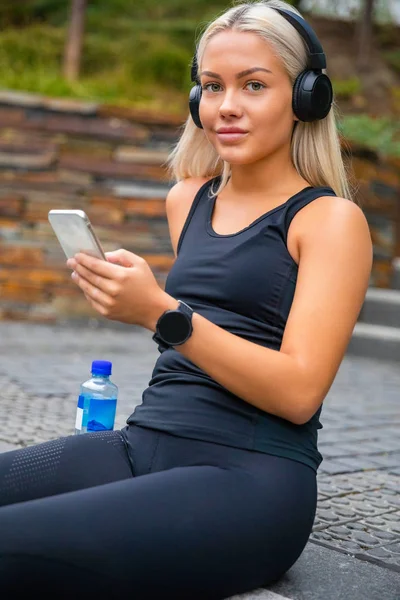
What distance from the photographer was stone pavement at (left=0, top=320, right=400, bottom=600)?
2.88 metres

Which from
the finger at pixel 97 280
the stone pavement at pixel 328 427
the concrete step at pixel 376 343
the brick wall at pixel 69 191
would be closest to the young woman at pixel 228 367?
the finger at pixel 97 280

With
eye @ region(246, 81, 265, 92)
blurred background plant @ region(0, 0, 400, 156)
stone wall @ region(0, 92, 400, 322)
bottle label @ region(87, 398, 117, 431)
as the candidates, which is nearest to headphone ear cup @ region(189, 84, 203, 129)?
eye @ region(246, 81, 265, 92)

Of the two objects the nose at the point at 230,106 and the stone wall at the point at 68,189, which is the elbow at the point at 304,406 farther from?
the stone wall at the point at 68,189

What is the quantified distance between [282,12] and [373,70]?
11.0 m

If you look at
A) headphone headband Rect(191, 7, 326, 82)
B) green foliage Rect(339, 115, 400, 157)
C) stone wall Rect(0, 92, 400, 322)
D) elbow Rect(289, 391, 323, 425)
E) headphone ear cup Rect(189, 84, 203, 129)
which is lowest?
stone wall Rect(0, 92, 400, 322)

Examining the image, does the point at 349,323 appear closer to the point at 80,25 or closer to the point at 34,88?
the point at 34,88

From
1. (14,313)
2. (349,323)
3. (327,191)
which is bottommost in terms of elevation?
(14,313)

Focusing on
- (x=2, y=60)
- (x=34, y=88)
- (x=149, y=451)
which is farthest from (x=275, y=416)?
(x=2, y=60)

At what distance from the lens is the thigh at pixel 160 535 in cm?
216

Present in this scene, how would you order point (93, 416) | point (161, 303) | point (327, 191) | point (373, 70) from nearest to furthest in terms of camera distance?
point (161, 303)
point (327, 191)
point (93, 416)
point (373, 70)

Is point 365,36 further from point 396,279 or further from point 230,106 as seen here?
point 230,106

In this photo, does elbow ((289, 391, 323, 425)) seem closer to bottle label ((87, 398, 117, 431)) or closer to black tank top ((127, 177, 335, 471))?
black tank top ((127, 177, 335, 471))

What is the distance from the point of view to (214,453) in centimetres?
246

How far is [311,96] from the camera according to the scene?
Answer: 2.58m
